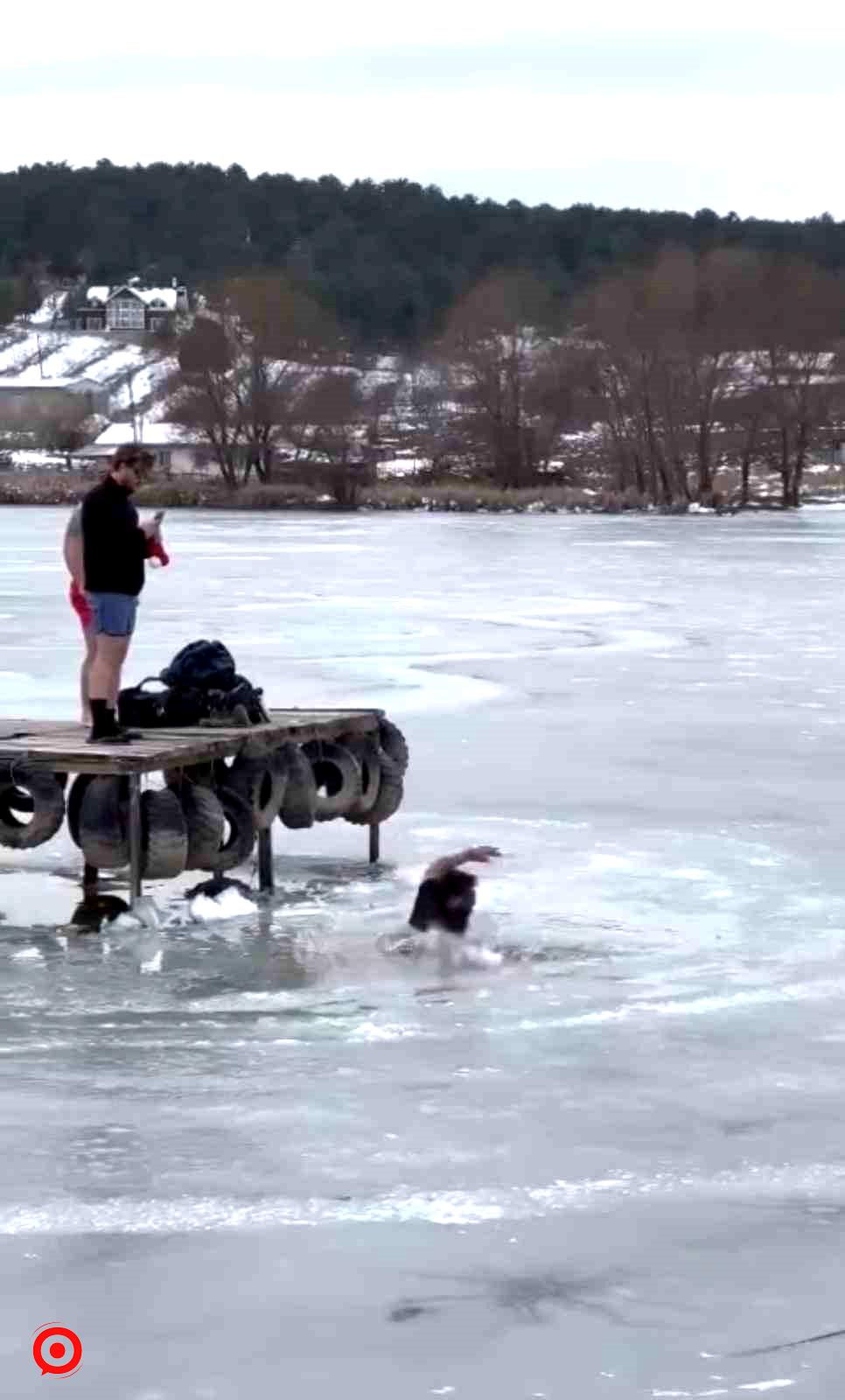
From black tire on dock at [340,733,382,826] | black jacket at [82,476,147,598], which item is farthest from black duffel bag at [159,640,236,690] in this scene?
black tire on dock at [340,733,382,826]

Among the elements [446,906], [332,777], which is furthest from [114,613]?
[446,906]

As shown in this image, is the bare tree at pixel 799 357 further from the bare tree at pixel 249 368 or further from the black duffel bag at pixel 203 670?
the black duffel bag at pixel 203 670

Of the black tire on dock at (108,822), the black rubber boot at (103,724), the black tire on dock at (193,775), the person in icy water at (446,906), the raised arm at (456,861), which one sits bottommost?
the person in icy water at (446,906)

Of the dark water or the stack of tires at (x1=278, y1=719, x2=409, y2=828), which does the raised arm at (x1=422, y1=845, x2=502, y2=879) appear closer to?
the dark water

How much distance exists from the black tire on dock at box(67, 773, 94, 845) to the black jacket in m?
0.84

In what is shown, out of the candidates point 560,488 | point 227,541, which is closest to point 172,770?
point 227,541

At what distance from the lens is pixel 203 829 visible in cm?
981

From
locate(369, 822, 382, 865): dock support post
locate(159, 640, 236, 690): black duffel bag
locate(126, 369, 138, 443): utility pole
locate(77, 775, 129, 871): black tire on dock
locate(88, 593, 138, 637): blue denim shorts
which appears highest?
locate(88, 593, 138, 637): blue denim shorts

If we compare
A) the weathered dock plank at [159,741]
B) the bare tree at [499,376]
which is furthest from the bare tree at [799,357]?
the weathered dock plank at [159,741]

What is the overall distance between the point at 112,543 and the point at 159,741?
3.25 ft

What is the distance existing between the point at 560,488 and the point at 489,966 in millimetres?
79440

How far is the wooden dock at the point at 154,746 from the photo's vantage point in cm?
945

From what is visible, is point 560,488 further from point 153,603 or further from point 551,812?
point 551,812

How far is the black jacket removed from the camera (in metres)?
10.3
